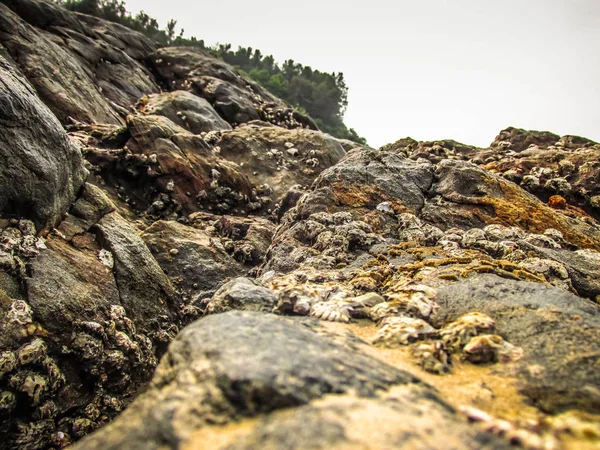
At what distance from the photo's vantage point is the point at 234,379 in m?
2.64

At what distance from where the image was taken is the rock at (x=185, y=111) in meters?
19.3

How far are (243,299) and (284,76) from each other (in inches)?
2948

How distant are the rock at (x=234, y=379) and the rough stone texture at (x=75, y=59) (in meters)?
15.3

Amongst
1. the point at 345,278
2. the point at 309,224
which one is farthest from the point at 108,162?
the point at 345,278

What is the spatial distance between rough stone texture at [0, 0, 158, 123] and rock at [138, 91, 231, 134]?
5.08ft

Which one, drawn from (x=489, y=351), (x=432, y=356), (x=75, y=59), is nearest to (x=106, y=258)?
(x=432, y=356)

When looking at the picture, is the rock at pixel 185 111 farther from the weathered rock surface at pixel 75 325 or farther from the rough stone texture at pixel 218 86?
the weathered rock surface at pixel 75 325

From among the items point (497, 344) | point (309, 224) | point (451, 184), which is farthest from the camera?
point (451, 184)

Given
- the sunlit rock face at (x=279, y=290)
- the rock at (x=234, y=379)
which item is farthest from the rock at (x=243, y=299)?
the rock at (x=234, y=379)

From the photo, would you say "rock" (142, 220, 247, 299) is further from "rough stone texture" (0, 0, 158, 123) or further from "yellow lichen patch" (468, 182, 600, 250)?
"rough stone texture" (0, 0, 158, 123)

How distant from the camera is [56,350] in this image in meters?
5.98

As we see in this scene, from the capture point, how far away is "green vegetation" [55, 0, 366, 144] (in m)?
48.1

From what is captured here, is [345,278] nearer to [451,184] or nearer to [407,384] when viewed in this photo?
[407,384]

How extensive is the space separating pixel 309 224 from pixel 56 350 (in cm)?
596
